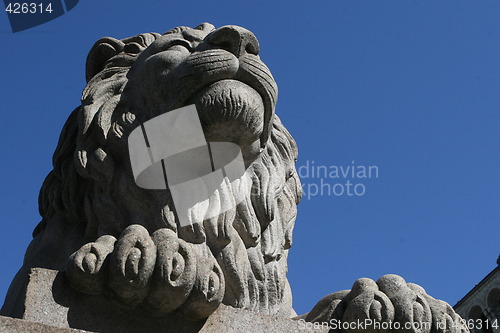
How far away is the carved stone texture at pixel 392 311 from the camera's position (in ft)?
10.1

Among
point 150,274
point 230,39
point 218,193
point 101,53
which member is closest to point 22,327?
point 150,274

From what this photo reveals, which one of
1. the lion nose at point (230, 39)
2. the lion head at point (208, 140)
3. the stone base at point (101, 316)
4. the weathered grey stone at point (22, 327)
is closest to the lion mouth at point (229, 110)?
the lion head at point (208, 140)

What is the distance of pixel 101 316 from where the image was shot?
293cm

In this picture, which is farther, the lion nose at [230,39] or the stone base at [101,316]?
the lion nose at [230,39]

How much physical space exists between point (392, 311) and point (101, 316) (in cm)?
125

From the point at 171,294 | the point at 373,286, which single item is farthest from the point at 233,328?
the point at 373,286

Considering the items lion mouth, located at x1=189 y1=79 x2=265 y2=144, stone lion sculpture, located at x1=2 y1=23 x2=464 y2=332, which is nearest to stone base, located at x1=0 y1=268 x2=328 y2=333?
stone lion sculpture, located at x1=2 y1=23 x2=464 y2=332

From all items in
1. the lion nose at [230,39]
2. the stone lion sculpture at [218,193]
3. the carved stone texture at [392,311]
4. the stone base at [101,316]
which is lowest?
the carved stone texture at [392,311]

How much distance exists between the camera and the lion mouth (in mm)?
3578

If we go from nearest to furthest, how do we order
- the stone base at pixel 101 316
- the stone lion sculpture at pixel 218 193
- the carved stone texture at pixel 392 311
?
Result: the stone base at pixel 101 316 < the carved stone texture at pixel 392 311 < the stone lion sculpture at pixel 218 193

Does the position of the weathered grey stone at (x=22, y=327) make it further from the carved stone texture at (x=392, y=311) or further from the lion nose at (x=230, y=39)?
the lion nose at (x=230, y=39)

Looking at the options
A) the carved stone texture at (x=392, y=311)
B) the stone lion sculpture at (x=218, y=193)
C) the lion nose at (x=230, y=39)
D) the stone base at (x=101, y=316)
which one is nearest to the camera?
the stone base at (x=101, y=316)

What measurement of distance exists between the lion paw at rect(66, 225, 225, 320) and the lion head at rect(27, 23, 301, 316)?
21.0 inches

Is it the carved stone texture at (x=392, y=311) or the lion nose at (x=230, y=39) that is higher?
the lion nose at (x=230, y=39)
